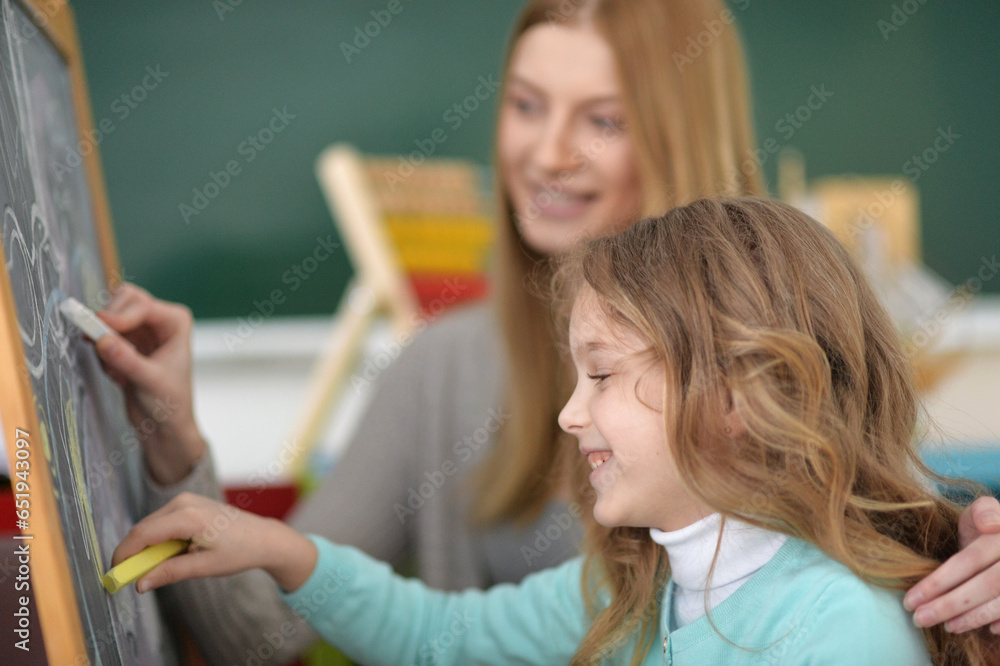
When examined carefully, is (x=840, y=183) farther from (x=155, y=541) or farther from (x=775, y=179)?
(x=155, y=541)

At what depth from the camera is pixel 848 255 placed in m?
0.71

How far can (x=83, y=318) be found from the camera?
671 millimetres

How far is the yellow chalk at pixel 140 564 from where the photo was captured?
0.59m

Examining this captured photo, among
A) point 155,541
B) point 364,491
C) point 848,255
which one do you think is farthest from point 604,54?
point 155,541

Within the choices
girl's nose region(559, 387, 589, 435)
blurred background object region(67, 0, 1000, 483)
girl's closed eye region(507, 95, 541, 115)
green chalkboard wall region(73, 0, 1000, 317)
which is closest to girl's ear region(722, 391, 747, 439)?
girl's nose region(559, 387, 589, 435)

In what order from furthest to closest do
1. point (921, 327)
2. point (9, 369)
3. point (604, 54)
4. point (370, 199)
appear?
point (370, 199) < point (921, 327) < point (604, 54) < point (9, 369)

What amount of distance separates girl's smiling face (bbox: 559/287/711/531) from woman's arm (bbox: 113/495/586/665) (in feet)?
0.64

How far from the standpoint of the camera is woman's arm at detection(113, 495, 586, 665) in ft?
2.53

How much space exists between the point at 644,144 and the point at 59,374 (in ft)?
2.33

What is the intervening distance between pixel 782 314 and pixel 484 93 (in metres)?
1.77

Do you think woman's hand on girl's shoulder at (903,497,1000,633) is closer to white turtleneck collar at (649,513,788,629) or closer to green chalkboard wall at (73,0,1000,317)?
white turtleneck collar at (649,513,788,629)

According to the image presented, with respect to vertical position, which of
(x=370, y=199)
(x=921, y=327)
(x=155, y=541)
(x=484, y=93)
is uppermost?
(x=484, y=93)

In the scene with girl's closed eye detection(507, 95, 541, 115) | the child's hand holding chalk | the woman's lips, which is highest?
girl's closed eye detection(507, 95, 541, 115)

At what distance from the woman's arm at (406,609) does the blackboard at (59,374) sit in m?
0.12
